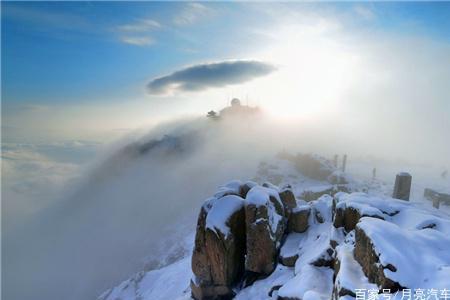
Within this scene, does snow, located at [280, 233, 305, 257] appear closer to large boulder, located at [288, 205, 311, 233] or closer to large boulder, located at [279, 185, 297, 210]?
large boulder, located at [288, 205, 311, 233]

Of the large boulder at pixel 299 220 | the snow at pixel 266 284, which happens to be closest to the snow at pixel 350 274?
the snow at pixel 266 284

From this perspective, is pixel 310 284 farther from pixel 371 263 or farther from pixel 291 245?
pixel 291 245

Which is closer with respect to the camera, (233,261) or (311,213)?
(233,261)

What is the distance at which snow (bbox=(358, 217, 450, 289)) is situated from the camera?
8.37m

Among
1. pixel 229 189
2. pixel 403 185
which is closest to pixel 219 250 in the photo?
pixel 229 189

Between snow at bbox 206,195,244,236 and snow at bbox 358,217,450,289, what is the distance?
949 centimetres

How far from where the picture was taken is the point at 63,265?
55.7 m

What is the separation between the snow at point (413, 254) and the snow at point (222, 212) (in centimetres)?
949

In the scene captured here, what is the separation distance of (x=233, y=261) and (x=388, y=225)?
1056cm

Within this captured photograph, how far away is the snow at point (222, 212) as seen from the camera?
711 inches

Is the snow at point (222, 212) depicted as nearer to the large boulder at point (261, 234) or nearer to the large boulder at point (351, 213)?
the large boulder at point (261, 234)

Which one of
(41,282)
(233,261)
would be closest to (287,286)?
(233,261)

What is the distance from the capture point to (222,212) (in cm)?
1859

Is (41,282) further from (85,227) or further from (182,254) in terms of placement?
(182,254)
